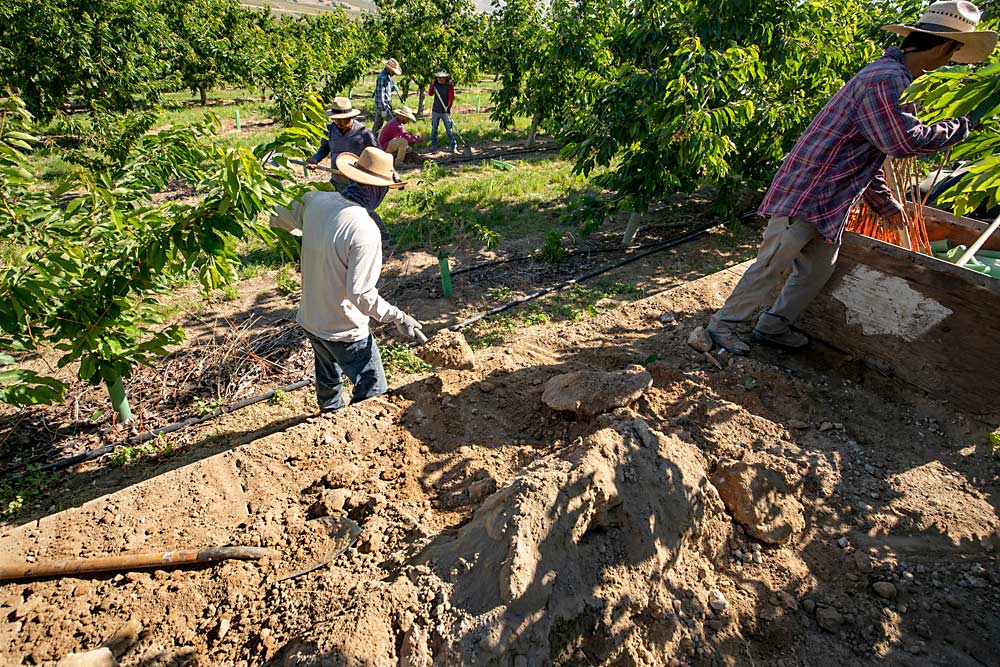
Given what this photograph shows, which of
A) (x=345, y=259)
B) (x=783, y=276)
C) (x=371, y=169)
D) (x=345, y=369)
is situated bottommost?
(x=345, y=369)

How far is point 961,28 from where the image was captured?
3.25m

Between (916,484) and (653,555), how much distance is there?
183 cm

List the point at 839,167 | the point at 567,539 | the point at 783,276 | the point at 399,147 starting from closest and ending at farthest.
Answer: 1. the point at 567,539
2. the point at 839,167
3. the point at 783,276
4. the point at 399,147

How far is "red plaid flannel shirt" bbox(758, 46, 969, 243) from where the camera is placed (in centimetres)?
327

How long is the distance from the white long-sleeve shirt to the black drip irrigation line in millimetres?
1150

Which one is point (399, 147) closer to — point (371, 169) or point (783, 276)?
point (371, 169)

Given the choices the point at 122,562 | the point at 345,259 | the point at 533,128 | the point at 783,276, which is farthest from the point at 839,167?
the point at 533,128

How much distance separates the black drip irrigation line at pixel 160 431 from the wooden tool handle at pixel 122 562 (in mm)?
1013

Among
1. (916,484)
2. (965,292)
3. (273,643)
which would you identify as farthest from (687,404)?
(273,643)

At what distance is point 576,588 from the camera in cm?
227

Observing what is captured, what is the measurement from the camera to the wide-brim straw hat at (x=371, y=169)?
10.0ft

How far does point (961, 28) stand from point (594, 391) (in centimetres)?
→ 315

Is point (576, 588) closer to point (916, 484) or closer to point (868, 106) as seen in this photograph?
point (916, 484)

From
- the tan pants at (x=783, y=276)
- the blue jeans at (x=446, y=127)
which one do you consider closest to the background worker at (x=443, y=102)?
the blue jeans at (x=446, y=127)
